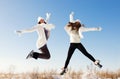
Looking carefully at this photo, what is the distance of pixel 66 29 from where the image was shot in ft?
51.9

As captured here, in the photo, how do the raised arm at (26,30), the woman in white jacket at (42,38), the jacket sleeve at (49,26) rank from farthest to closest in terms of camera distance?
the jacket sleeve at (49,26)
the woman in white jacket at (42,38)
the raised arm at (26,30)

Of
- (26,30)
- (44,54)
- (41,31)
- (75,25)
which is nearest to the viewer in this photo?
(26,30)

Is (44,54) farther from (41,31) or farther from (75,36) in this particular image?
(75,36)

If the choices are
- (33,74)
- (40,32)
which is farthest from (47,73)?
(40,32)

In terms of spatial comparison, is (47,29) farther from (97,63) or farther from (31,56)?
(97,63)

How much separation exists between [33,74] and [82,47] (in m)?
2.54

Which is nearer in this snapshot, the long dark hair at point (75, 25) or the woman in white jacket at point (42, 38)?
the woman in white jacket at point (42, 38)

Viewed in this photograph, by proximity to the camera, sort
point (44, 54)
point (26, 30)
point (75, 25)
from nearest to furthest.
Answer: point (26, 30) → point (44, 54) → point (75, 25)

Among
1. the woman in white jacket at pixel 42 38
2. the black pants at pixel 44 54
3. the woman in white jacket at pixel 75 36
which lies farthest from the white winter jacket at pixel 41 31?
the woman in white jacket at pixel 75 36

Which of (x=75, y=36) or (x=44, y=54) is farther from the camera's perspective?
(x=75, y=36)

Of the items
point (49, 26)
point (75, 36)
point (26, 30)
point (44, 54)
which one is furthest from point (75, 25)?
point (26, 30)

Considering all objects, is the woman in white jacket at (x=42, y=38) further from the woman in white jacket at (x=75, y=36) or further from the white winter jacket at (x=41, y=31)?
the woman in white jacket at (x=75, y=36)

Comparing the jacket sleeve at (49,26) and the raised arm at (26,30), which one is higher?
the jacket sleeve at (49,26)

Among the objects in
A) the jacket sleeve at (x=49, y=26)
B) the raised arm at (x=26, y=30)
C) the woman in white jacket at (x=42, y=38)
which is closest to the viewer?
the raised arm at (x=26, y=30)
